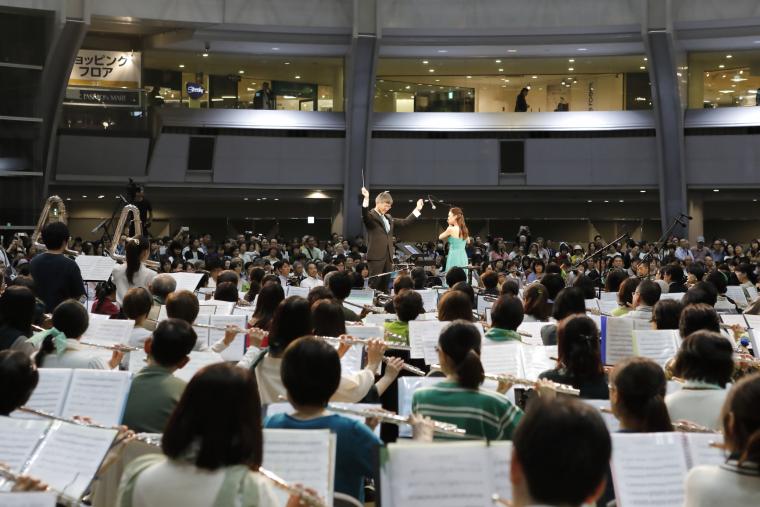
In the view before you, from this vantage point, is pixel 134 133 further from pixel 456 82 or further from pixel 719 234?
pixel 719 234

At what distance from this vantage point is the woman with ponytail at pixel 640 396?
4.37 m

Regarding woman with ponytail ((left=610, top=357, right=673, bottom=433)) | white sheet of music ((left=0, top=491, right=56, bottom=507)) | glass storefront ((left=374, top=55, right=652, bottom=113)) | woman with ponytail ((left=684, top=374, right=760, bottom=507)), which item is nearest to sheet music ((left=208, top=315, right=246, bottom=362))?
woman with ponytail ((left=610, top=357, right=673, bottom=433))

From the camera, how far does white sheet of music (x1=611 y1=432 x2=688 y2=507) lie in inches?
152

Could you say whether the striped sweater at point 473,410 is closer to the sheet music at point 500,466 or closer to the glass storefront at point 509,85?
the sheet music at point 500,466

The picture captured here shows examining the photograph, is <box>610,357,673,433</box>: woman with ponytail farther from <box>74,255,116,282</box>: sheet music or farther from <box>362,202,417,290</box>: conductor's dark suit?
<box>362,202,417,290</box>: conductor's dark suit

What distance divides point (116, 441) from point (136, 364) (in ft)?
10.2

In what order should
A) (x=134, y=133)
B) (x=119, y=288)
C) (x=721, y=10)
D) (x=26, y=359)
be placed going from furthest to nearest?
(x=134, y=133) → (x=721, y=10) → (x=119, y=288) → (x=26, y=359)

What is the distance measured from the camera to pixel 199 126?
2977cm

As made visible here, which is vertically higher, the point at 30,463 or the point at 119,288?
the point at 119,288

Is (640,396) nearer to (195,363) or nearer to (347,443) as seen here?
(347,443)

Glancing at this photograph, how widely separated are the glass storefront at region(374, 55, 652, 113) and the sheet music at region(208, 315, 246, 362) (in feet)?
72.8

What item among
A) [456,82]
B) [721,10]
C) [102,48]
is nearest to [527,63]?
[456,82]

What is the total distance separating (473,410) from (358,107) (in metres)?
23.9

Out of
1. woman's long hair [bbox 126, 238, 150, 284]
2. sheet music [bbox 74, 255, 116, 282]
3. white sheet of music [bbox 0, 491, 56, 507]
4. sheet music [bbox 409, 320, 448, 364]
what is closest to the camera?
white sheet of music [bbox 0, 491, 56, 507]
